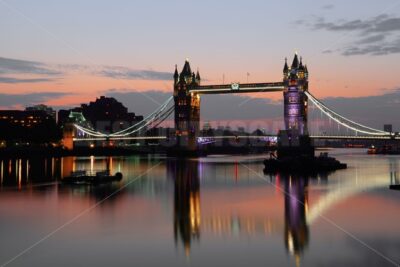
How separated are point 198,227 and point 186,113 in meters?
104

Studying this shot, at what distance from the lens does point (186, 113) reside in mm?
124250

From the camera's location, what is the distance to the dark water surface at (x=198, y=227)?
15531 mm

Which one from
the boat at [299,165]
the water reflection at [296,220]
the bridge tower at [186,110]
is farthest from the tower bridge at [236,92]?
the water reflection at [296,220]

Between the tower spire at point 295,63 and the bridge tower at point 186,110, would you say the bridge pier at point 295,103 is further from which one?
the bridge tower at point 186,110

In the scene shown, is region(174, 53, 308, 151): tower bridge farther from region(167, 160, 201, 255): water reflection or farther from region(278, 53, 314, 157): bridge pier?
region(167, 160, 201, 255): water reflection

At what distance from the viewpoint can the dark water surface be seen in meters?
15.5

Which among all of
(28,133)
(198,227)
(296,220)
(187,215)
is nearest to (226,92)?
(28,133)

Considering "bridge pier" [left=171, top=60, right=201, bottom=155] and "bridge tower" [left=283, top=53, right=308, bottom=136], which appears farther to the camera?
"bridge pier" [left=171, top=60, right=201, bottom=155]

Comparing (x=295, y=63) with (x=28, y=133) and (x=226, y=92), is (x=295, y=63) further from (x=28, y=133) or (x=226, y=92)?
(x=28, y=133)

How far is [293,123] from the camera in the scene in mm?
104250

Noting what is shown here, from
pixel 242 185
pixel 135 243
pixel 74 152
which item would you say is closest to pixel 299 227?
pixel 135 243

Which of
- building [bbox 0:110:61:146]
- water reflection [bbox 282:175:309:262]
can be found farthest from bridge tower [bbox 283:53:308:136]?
water reflection [bbox 282:175:309:262]

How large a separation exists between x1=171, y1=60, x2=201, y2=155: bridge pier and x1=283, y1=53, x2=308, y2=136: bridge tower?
25.5 m

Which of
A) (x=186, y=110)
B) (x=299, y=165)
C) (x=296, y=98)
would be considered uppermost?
(x=296, y=98)
